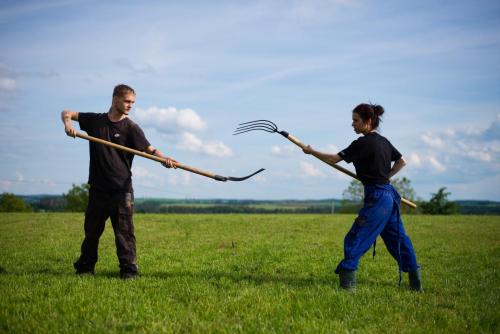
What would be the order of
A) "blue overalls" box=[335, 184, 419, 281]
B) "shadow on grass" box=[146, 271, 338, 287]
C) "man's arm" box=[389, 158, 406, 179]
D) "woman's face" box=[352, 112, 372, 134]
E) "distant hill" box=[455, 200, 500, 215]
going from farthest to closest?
"distant hill" box=[455, 200, 500, 215] < "shadow on grass" box=[146, 271, 338, 287] < "man's arm" box=[389, 158, 406, 179] < "woman's face" box=[352, 112, 372, 134] < "blue overalls" box=[335, 184, 419, 281]

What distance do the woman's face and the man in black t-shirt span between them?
2989 mm

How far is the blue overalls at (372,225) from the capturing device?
22.2ft

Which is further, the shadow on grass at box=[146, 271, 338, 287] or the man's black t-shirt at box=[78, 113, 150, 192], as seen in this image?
the shadow on grass at box=[146, 271, 338, 287]

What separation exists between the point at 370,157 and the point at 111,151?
4.11 metres

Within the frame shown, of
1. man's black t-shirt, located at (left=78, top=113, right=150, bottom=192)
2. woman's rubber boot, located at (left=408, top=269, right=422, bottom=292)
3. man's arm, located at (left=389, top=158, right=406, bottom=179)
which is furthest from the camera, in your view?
man's black t-shirt, located at (left=78, top=113, right=150, bottom=192)

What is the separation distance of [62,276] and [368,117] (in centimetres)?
553

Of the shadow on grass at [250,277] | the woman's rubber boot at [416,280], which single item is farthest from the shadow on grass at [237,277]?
the woman's rubber boot at [416,280]

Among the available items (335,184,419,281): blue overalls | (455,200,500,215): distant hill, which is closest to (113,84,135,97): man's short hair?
(335,184,419,281): blue overalls

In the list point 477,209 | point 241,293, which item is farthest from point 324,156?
point 477,209

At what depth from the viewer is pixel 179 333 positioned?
4863mm

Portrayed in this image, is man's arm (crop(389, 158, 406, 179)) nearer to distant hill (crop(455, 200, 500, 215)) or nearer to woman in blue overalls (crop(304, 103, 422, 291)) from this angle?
woman in blue overalls (crop(304, 103, 422, 291))

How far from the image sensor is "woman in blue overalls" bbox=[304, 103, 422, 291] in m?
6.81

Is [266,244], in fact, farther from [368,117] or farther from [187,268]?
[368,117]

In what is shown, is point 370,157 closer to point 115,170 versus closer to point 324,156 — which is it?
point 324,156
